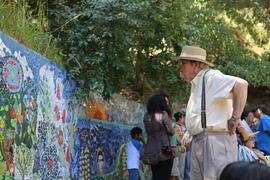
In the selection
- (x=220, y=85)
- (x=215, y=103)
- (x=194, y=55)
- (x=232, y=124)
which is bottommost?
(x=232, y=124)

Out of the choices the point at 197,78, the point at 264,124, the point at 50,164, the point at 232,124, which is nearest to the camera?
the point at 232,124

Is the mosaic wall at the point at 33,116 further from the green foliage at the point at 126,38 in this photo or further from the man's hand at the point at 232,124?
the man's hand at the point at 232,124

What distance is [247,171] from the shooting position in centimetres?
243

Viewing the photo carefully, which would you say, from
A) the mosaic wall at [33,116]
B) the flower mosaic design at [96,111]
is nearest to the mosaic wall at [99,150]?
the flower mosaic design at [96,111]

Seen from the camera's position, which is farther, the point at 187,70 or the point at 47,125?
the point at 47,125

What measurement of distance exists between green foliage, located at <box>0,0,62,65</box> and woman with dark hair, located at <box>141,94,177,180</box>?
6.21 ft

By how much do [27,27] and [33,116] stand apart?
1.24 m

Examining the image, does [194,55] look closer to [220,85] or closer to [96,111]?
[220,85]

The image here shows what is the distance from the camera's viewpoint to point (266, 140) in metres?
9.20

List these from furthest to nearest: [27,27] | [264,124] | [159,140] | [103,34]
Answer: [264,124] → [159,140] → [103,34] → [27,27]

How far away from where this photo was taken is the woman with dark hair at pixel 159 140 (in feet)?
27.3

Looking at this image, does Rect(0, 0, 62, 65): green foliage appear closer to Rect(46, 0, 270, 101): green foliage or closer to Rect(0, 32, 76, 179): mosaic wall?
Rect(0, 32, 76, 179): mosaic wall

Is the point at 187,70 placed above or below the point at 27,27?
below

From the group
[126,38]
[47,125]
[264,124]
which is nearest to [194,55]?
[47,125]
